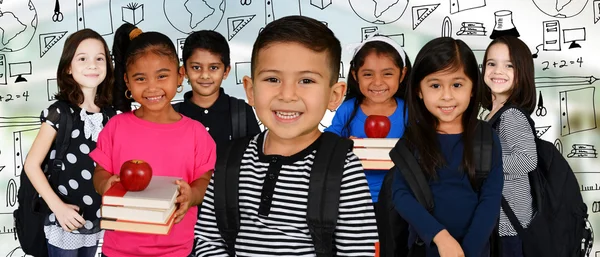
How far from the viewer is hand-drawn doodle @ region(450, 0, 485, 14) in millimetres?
3361

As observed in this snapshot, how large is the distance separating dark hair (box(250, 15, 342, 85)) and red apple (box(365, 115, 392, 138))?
3.00ft

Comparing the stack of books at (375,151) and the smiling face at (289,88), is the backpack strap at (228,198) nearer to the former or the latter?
the smiling face at (289,88)

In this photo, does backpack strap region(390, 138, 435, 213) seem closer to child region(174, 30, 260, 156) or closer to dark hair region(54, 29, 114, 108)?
→ child region(174, 30, 260, 156)

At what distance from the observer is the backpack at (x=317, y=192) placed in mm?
1338

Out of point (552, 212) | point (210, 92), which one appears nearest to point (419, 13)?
point (552, 212)

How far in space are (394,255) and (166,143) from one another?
2.95 ft

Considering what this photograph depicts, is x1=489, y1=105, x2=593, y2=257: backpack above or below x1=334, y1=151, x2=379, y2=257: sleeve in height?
below

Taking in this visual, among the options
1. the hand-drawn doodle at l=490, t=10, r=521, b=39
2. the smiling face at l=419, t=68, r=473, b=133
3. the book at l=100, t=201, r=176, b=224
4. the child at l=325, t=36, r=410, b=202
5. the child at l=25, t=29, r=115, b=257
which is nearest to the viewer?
the book at l=100, t=201, r=176, b=224

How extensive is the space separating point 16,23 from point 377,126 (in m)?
2.26

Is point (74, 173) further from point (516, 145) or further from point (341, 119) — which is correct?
point (516, 145)

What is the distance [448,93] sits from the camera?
78.8 inches

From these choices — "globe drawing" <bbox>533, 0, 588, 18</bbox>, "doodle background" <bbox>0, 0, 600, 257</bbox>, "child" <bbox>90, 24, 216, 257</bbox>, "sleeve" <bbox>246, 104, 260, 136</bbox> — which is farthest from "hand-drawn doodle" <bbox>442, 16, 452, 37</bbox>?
"child" <bbox>90, 24, 216, 257</bbox>

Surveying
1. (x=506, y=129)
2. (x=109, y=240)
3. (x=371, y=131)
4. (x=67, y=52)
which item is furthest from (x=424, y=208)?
(x=67, y=52)

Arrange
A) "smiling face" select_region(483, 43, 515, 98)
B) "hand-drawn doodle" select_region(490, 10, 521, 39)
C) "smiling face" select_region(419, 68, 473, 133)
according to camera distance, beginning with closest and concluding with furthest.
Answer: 1. "smiling face" select_region(419, 68, 473, 133)
2. "smiling face" select_region(483, 43, 515, 98)
3. "hand-drawn doodle" select_region(490, 10, 521, 39)
